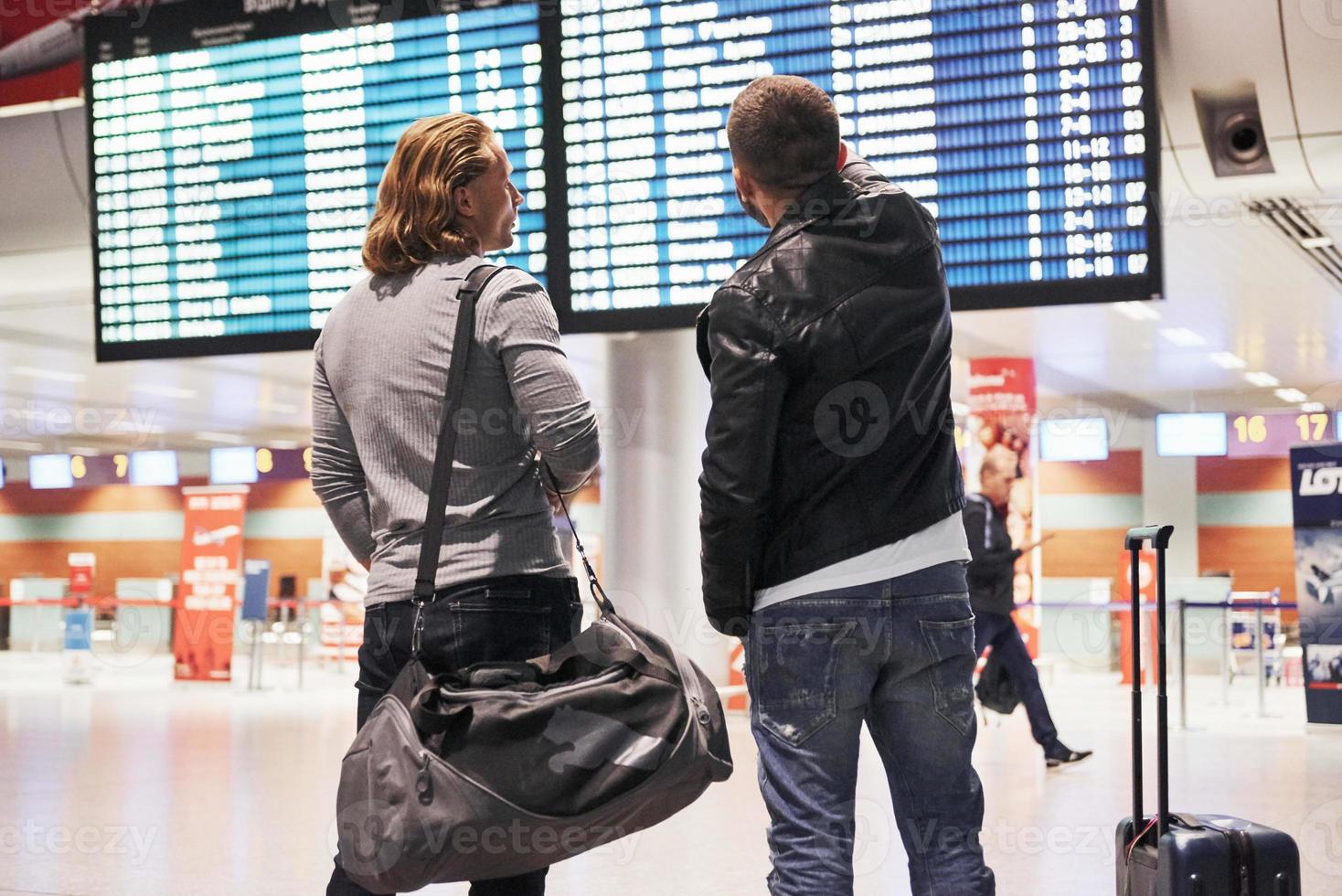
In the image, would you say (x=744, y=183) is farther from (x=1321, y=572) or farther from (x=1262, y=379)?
(x=1262, y=379)

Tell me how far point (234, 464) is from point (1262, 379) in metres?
15.7

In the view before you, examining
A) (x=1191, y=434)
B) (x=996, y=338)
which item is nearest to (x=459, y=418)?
(x=996, y=338)

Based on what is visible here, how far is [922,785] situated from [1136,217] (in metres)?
3.17

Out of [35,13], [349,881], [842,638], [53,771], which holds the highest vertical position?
[35,13]

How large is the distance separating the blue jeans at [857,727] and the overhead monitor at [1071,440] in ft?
60.5

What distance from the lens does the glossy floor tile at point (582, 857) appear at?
4.05 m

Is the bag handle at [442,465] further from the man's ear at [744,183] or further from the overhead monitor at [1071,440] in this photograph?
the overhead monitor at [1071,440]

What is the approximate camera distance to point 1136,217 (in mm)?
4680

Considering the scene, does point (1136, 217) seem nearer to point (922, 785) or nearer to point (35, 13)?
point (922, 785)

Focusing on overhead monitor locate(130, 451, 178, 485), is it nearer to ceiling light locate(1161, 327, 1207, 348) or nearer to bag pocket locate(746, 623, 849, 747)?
ceiling light locate(1161, 327, 1207, 348)

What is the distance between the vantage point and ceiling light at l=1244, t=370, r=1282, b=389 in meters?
19.8

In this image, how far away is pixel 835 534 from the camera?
201 cm

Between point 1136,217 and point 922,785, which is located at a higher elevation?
point 1136,217

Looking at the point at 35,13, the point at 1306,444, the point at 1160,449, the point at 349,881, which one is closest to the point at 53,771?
the point at 35,13
